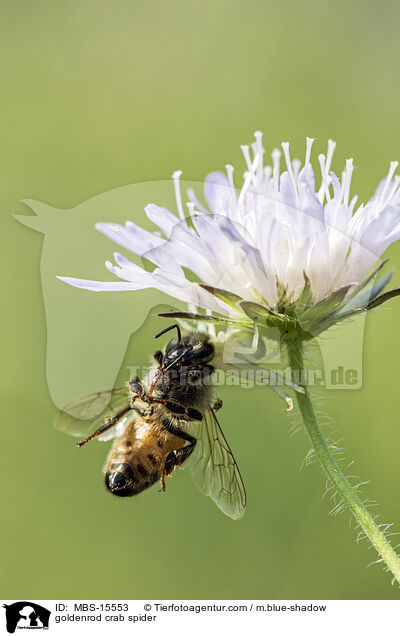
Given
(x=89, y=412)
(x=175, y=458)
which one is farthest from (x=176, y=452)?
(x=89, y=412)

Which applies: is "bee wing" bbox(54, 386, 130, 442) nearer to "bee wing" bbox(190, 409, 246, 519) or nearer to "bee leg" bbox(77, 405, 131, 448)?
"bee leg" bbox(77, 405, 131, 448)

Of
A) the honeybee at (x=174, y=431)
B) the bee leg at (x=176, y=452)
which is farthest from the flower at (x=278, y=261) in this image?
the bee leg at (x=176, y=452)

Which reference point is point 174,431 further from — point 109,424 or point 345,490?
point 345,490

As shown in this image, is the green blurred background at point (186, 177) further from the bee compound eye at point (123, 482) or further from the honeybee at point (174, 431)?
the bee compound eye at point (123, 482)

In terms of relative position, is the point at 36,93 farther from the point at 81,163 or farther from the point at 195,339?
the point at 195,339

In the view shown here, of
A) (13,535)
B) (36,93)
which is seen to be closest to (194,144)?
(36,93)
